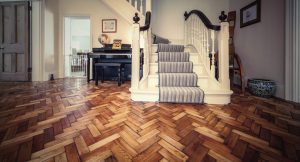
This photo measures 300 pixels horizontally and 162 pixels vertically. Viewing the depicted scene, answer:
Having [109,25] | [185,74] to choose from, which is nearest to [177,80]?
[185,74]

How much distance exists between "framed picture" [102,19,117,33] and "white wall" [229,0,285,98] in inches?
139

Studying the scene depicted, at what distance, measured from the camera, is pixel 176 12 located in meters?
4.26

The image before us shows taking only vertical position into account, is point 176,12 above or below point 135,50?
above

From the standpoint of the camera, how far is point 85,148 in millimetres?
992

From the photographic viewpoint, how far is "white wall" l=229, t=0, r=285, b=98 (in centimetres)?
254

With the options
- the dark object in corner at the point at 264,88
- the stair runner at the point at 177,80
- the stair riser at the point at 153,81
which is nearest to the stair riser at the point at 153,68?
the stair runner at the point at 177,80

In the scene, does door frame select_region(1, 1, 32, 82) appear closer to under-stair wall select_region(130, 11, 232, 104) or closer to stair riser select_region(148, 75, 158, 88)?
under-stair wall select_region(130, 11, 232, 104)

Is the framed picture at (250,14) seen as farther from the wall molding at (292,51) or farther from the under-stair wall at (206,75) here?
the under-stair wall at (206,75)

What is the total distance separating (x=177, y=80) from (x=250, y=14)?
241 centimetres

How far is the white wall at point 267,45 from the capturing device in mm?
2541

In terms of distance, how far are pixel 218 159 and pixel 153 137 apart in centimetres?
48

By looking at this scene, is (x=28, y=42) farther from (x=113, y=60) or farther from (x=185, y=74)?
(x=185, y=74)

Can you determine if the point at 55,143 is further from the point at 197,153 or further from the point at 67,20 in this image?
the point at 67,20

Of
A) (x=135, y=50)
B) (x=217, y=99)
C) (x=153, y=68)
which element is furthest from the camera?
(x=153, y=68)
